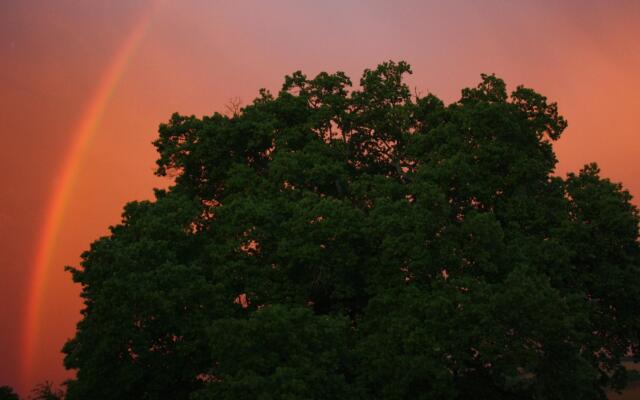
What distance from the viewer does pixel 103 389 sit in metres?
23.5

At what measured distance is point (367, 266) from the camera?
25984 millimetres

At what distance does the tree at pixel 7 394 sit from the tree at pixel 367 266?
7361mm

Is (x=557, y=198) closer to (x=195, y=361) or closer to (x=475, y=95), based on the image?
(x=475, y=95)

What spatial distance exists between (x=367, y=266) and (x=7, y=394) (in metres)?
18.5

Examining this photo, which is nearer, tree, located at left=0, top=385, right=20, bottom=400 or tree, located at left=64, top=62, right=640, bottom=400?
tree, located at left=64, top=62, right=640, bottom=400

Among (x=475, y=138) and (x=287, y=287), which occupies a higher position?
(x=475, y=138)

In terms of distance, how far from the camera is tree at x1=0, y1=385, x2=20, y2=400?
1261 inches

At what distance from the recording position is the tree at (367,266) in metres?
21.9

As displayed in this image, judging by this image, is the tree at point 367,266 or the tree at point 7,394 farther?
the tree at point 7,394

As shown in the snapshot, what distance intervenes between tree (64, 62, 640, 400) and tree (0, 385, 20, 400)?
736cm

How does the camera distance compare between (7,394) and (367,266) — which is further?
(7,394)

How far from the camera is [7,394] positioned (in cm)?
3222

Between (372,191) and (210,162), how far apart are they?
8.11 meters

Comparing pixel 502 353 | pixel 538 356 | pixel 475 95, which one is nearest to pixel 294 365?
pixel 502 353
